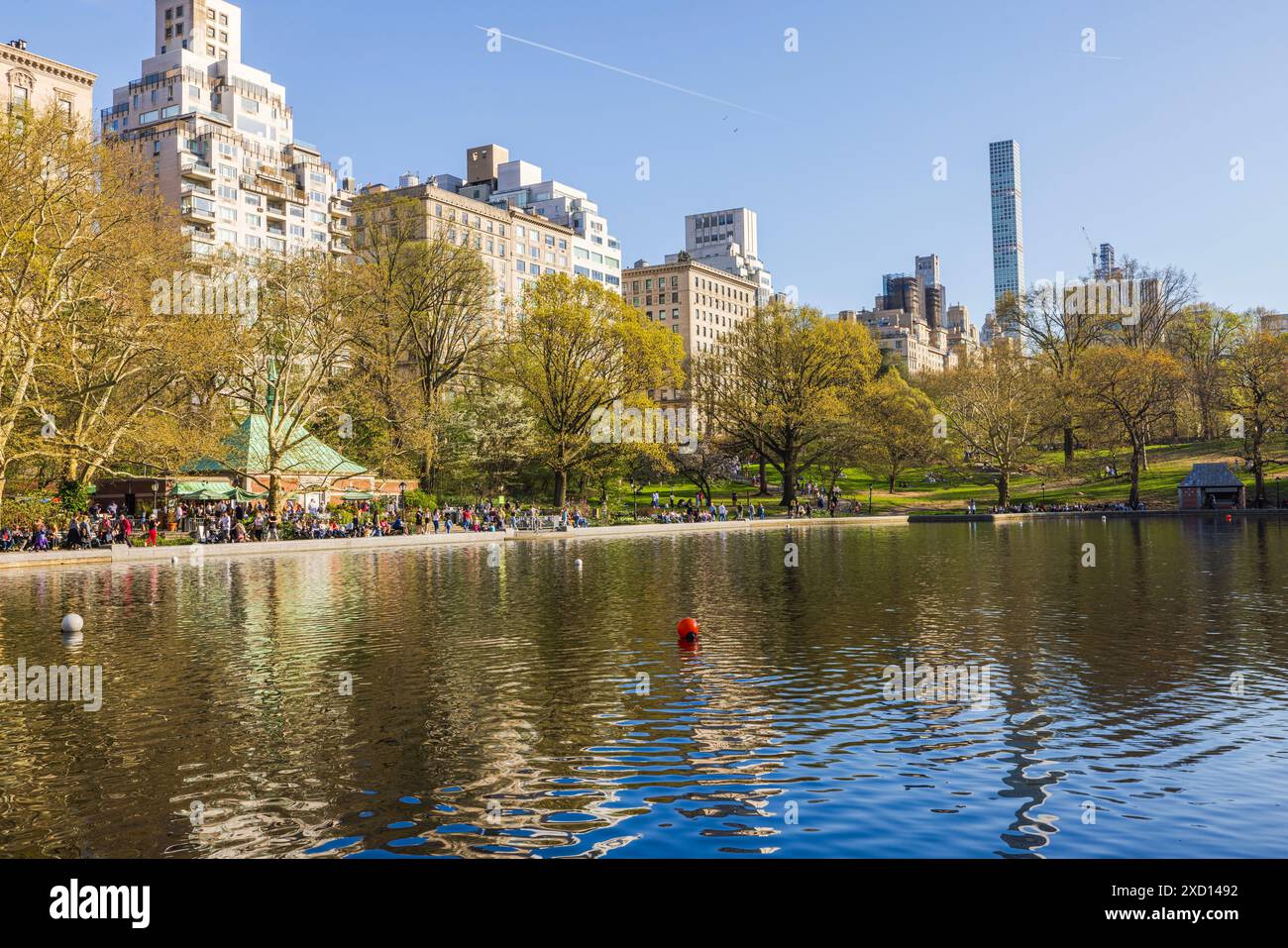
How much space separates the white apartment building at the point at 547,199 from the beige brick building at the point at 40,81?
80.5 m

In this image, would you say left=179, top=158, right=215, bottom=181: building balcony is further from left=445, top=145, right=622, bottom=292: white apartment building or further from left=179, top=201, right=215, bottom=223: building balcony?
left=445, top=145, right=622, bottom=292: white apartment building

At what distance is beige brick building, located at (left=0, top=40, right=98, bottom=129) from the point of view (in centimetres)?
9644

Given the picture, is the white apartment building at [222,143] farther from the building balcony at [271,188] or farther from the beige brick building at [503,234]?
the beige brick building at [503,234]

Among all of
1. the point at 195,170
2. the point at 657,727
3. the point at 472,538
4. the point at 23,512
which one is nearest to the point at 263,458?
the point at 472,538

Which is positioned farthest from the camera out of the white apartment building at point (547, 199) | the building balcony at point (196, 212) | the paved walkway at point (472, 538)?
the white apartment building at point (547, 199)

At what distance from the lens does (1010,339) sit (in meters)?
119

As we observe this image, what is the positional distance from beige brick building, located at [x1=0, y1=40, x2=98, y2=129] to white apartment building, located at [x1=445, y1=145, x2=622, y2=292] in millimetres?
80548

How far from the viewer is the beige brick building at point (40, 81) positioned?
9644 centimetres

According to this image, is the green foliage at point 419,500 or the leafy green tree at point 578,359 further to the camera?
the leafy green tree at point 578,359

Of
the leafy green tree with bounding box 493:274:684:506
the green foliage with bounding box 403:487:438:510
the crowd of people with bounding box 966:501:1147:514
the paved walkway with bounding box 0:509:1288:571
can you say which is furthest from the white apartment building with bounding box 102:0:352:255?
the crowd of people with bounding box 966:501:1147:514

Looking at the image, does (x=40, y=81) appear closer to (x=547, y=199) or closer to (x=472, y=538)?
(x=472, y=538)

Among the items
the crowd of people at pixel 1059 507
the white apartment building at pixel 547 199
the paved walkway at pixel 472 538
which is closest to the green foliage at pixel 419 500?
the paved walkway at pixel 472 538
